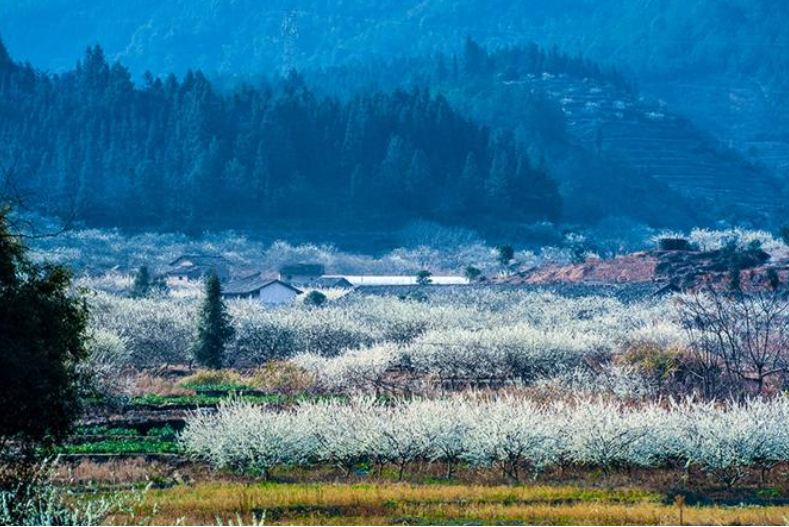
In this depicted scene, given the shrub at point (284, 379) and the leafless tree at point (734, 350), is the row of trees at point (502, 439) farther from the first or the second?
the shrub at point (284, 379)

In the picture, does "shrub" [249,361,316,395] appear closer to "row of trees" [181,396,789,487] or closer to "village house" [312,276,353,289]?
"row of trees" [181,396,789,487]

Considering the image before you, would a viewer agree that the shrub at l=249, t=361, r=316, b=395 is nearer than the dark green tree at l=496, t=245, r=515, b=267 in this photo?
Yes

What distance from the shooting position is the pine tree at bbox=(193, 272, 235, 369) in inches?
1939

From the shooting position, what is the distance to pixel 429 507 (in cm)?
2341

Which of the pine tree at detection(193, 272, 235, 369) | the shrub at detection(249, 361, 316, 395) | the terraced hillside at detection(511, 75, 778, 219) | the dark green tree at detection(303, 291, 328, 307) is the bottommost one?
the shrub at detection(249, 361, 316, 395)

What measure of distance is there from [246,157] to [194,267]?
30535 millimetres

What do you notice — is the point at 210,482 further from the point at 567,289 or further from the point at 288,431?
the point at 567,289

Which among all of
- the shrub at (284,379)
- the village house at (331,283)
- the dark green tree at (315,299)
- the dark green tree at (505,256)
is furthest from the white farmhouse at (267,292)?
the shrub at (284,379)

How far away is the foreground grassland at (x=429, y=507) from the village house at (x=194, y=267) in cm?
6211

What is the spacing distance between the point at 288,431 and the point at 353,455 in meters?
1.43

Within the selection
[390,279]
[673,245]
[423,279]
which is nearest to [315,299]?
[423,279]

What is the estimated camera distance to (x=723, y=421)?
2823 centimetres

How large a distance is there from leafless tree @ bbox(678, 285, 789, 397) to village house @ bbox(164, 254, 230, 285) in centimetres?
3903

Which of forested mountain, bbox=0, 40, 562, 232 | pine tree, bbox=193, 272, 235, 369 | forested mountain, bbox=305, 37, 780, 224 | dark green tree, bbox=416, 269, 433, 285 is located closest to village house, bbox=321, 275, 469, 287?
dark green tree, bbox=416, 269, 433, 285
